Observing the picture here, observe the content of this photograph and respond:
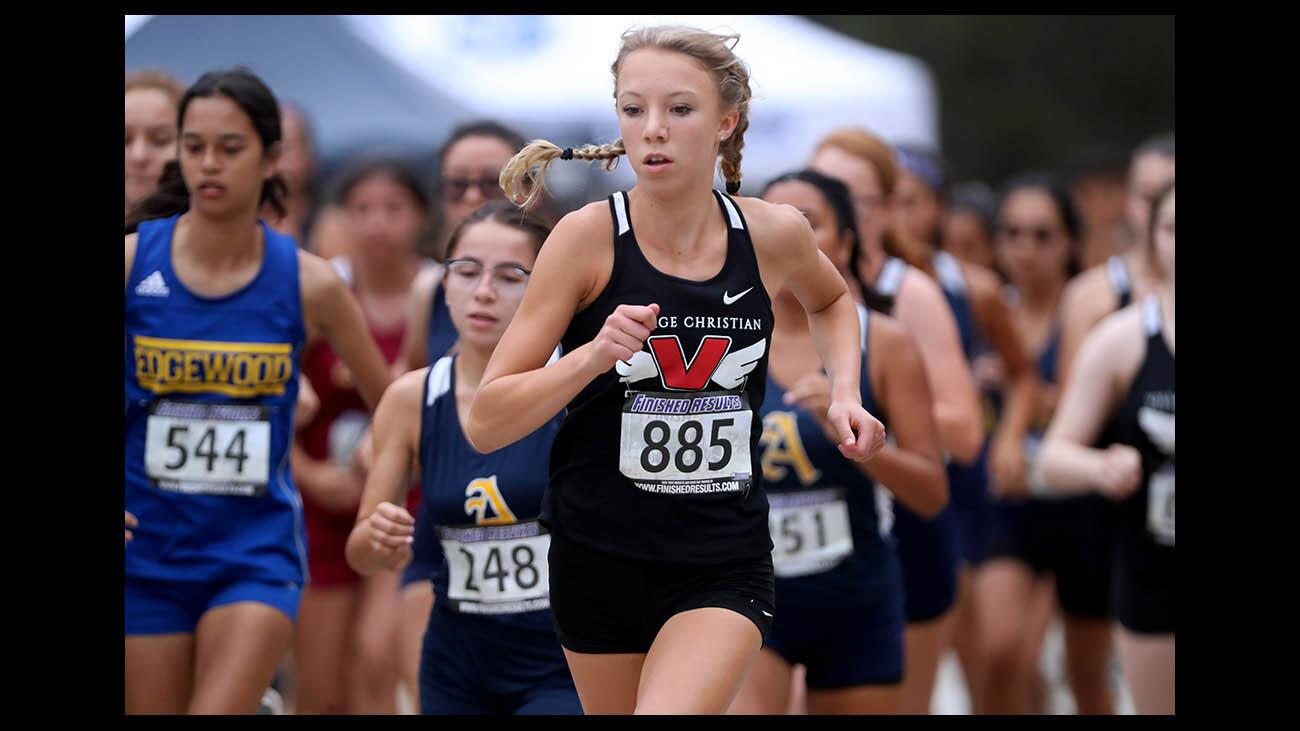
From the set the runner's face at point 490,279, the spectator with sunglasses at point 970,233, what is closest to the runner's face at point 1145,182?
the spectator with sunglasses at point 970,233

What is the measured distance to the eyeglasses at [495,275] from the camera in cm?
450

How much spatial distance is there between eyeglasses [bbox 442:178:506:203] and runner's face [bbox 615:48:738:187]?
1.97 metres

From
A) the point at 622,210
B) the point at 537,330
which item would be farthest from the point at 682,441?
the point at 622,210

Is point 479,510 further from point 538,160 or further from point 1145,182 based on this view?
point 1145,182

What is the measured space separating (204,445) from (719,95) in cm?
201

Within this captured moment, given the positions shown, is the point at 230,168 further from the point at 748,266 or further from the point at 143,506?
the point at 748,266

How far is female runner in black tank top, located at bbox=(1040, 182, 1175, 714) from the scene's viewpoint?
5672mm

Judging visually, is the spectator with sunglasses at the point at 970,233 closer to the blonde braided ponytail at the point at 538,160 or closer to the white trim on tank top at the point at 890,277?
the white trim on tank top at the point at 890,277

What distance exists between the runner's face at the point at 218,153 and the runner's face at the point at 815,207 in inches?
62.1

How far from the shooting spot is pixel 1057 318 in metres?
8.59

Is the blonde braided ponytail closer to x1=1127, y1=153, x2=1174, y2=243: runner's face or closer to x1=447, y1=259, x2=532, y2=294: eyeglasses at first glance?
x1=447, y1=259, x2=532, y2=294: eyeglasses

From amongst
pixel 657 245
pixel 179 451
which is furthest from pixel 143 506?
pixel 657 245

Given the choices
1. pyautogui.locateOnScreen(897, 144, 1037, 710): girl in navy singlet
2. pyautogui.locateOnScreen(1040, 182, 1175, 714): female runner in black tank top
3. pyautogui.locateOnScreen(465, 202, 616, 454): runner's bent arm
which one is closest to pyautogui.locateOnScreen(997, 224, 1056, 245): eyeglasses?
pyautogui.locateOnScreen(897, 144, 1037, 710): girl in navy singlet
